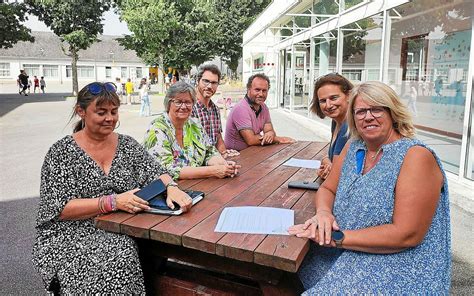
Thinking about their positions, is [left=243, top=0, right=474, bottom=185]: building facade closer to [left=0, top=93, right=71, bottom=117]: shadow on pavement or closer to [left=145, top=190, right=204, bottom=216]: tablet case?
[left=145, top=190, right=204, bottom=216]: tablet case

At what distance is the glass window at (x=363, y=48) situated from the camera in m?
7.99

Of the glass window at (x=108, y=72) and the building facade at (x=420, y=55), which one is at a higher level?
the glass window at (x=108, y=72)

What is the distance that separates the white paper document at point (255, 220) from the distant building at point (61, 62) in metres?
62.1

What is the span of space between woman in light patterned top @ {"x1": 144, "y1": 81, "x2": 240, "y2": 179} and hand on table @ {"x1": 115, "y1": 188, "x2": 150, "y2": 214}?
2.10 feet

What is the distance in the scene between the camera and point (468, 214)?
15.1ft

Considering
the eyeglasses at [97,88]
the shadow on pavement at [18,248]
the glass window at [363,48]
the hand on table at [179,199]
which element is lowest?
the shadow on pavement at [18,248]

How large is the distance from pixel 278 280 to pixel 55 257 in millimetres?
1135

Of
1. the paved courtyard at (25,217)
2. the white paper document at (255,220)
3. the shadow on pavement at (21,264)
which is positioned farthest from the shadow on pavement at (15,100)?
the white paper document at (255,220)

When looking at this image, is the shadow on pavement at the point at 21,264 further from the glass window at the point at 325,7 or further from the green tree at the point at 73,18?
the green tree at the point at 73,18

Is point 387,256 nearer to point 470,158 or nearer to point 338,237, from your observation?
point 338,237

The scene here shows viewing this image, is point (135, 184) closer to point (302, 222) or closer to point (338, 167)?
point (302, 222)

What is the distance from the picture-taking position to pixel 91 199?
2168 mm

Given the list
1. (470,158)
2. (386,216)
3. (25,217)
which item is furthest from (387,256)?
(470,158)

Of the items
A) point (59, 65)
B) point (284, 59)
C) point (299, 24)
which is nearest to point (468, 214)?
point (299, 24)
